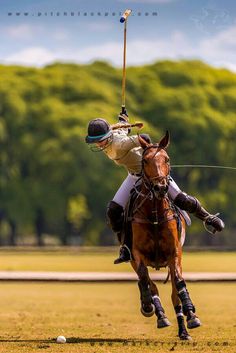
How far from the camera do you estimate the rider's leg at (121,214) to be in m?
15.8

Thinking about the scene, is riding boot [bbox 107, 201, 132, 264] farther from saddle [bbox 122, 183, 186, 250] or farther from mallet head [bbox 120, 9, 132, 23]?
mallet head [bbox 120, 9, 132, 23]

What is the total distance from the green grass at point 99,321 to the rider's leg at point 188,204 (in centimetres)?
136

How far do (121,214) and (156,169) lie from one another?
1586 millimetres

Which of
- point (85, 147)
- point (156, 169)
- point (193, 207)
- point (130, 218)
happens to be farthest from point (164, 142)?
point (85, 147)

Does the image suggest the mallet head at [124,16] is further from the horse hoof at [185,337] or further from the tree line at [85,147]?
the tree line at [85,147]

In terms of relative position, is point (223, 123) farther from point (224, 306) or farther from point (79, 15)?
point (79, 15)

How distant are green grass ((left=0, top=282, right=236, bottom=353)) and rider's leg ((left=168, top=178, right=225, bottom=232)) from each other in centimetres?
136

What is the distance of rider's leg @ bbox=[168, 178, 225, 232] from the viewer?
15.7 metres

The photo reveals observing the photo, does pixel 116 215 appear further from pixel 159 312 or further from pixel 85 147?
pixel 85 147

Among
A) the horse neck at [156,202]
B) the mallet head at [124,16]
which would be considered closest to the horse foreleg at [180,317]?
the horse neck at [156,202]

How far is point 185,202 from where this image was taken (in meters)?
15.8

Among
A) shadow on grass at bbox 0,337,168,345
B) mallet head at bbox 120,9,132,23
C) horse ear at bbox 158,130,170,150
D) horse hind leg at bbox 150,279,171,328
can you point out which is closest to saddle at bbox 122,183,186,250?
horse hind leg at bbox 150,279,171,328

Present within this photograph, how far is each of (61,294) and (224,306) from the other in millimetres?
5231

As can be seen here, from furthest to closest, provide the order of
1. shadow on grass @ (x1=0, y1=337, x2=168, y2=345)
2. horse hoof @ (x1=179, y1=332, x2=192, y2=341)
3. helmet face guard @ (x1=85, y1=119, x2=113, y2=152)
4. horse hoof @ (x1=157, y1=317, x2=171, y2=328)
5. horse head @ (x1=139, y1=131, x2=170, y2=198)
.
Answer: helmet face guard @ (x1=85, y1=119, x2=113, y2=152) → horse hoof @ (x1=179, y1=332, x2=192, y2=341) → shadow on grass @ (x1=0, y1=337, x2=168, y2=345) → horse hoof @ (x1=157, y1=317, x2=171, y2=328) → horse head @ (x1=139, y1=131, x2=170, y2=198)
